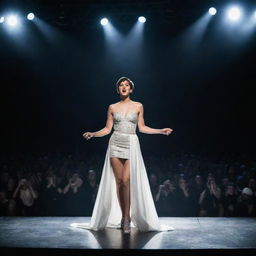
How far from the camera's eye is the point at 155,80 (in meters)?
8.70

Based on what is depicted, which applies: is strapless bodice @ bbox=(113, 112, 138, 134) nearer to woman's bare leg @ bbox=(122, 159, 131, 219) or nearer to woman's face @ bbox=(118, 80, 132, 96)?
woman's face @ bbox=(118, 80, 132, 96)

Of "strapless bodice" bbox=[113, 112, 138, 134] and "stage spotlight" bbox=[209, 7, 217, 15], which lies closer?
"strapless bodice" bbox=[113, 112, 138, 134]

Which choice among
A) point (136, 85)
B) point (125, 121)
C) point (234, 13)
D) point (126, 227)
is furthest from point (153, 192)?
point (234, 13)

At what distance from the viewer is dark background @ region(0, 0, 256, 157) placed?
8.12 meters

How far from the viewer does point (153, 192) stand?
21.1 ft

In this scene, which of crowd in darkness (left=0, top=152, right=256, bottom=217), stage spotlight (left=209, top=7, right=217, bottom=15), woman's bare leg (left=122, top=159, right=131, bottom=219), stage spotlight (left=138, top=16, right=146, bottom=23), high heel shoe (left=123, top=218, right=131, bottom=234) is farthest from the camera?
stage spotlight (left=138, top=16, right=146, bottom=23)

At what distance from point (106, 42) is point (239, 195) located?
442 centimetres

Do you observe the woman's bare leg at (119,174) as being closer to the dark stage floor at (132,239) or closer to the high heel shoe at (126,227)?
the high heel shoe at (126,227)

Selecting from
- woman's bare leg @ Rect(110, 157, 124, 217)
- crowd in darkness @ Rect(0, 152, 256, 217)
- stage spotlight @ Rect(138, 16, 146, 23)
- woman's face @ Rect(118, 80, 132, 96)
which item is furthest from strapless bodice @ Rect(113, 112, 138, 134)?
stage spotlight @ Rect(138, 16, 146, 23)

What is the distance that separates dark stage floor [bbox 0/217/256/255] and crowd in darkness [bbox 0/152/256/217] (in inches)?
48.6

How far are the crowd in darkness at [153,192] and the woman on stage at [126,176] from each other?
6.14 ft

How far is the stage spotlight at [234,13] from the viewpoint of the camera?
7.04 meters

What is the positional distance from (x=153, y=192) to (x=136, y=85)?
3096mm

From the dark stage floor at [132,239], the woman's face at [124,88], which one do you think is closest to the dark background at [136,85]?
the woman's face at [124,88]
